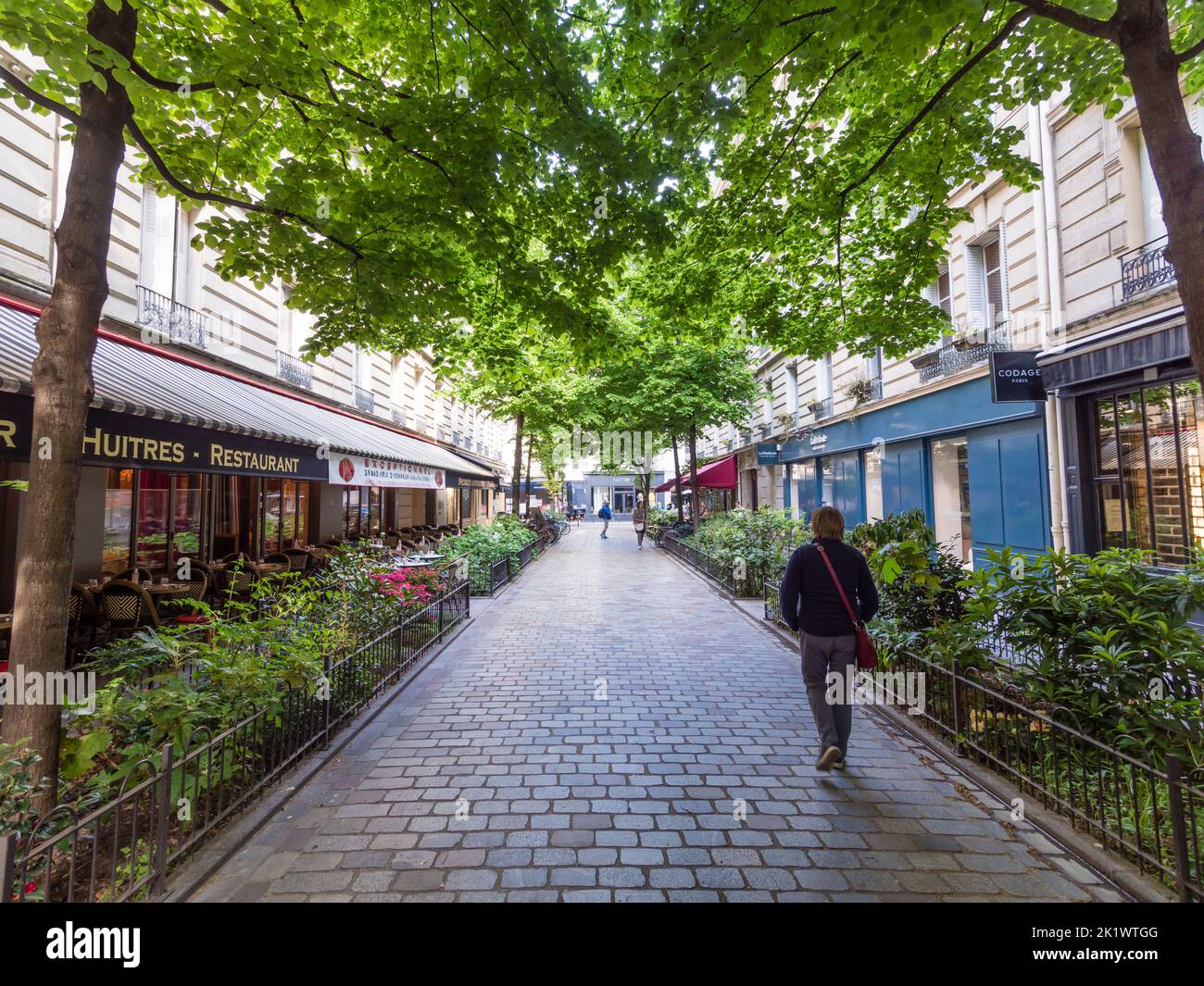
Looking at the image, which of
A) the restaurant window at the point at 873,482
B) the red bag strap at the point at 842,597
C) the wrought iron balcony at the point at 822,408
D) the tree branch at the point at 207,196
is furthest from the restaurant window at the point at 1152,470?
the tree branch at the point at 207,196

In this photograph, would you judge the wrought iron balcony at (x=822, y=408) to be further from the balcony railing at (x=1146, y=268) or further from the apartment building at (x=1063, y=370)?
the balcony railing at (x=1146, y=268)

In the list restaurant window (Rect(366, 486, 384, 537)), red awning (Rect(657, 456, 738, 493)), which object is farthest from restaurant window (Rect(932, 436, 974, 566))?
restaurant window (Rect(366, 486, 384, 537))

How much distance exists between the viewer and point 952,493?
509 inches

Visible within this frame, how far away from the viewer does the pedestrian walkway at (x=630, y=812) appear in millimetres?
3053

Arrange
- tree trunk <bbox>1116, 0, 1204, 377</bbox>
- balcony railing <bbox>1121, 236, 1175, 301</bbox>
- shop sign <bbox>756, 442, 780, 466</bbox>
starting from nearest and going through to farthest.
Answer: tree trunk <bbox>1116, 0, 1204, 377</bbox>, balcony railing <bbox>1121, 236, 1175, 301</bbox>, shop sign <bbox>756, 442, 780, 466</bbox>

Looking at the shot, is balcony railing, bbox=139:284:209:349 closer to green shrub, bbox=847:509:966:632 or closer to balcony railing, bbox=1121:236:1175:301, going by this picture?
green shrub, bbox=847:509:966:632

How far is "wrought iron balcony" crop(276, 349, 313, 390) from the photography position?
13641 millimetres

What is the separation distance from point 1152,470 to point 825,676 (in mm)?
7245

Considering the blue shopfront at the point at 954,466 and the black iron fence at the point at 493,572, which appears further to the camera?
the black iron fence at the point at 493,572

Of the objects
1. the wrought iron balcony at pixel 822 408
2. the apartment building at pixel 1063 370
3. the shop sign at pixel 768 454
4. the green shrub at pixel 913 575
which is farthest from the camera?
the shop sign at pixel 768 454

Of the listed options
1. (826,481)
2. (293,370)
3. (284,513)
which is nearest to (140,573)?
(284,513)

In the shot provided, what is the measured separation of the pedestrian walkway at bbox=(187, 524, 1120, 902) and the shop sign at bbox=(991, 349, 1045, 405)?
6.67 meters

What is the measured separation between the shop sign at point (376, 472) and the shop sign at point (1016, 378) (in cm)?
1107

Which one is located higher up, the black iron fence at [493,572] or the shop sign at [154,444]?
the shop sign at [154,444]
